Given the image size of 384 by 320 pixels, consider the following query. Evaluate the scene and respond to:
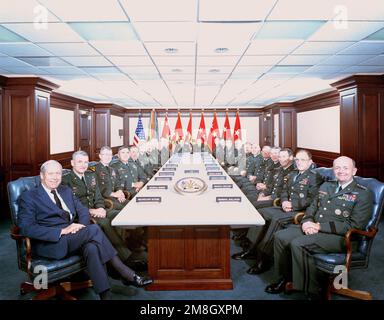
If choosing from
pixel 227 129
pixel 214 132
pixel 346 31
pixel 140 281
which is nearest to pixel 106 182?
pixel 140 281

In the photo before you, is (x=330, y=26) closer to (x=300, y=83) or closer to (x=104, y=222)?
(x=104, y=222)

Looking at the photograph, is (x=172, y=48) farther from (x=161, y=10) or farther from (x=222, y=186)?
(x=222, y=186)

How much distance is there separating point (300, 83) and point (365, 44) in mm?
2919

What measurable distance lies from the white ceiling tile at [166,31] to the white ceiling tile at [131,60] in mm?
883

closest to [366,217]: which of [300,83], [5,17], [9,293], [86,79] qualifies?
[9,293]

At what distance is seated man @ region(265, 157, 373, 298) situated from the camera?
2547 mm

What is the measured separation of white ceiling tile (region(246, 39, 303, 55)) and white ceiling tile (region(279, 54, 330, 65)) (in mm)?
339

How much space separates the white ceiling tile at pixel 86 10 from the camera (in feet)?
8.48

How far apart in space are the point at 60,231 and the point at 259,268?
1888mm

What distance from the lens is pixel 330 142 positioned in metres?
8.11

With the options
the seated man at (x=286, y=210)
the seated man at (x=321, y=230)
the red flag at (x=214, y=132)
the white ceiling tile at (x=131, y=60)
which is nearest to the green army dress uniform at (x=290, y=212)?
the seated man at (x=286, y=210)

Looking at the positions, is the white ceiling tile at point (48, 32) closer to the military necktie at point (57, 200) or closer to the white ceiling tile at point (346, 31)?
the military necktie at point (57, 200)

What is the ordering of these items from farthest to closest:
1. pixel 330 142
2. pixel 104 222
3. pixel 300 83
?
pixel 330 142 < pixel 300 83 < pixel 104 222

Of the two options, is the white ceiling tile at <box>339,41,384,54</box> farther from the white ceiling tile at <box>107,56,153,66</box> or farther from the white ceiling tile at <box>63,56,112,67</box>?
the white ceiling tile at <box>63,56,112,67</box>
